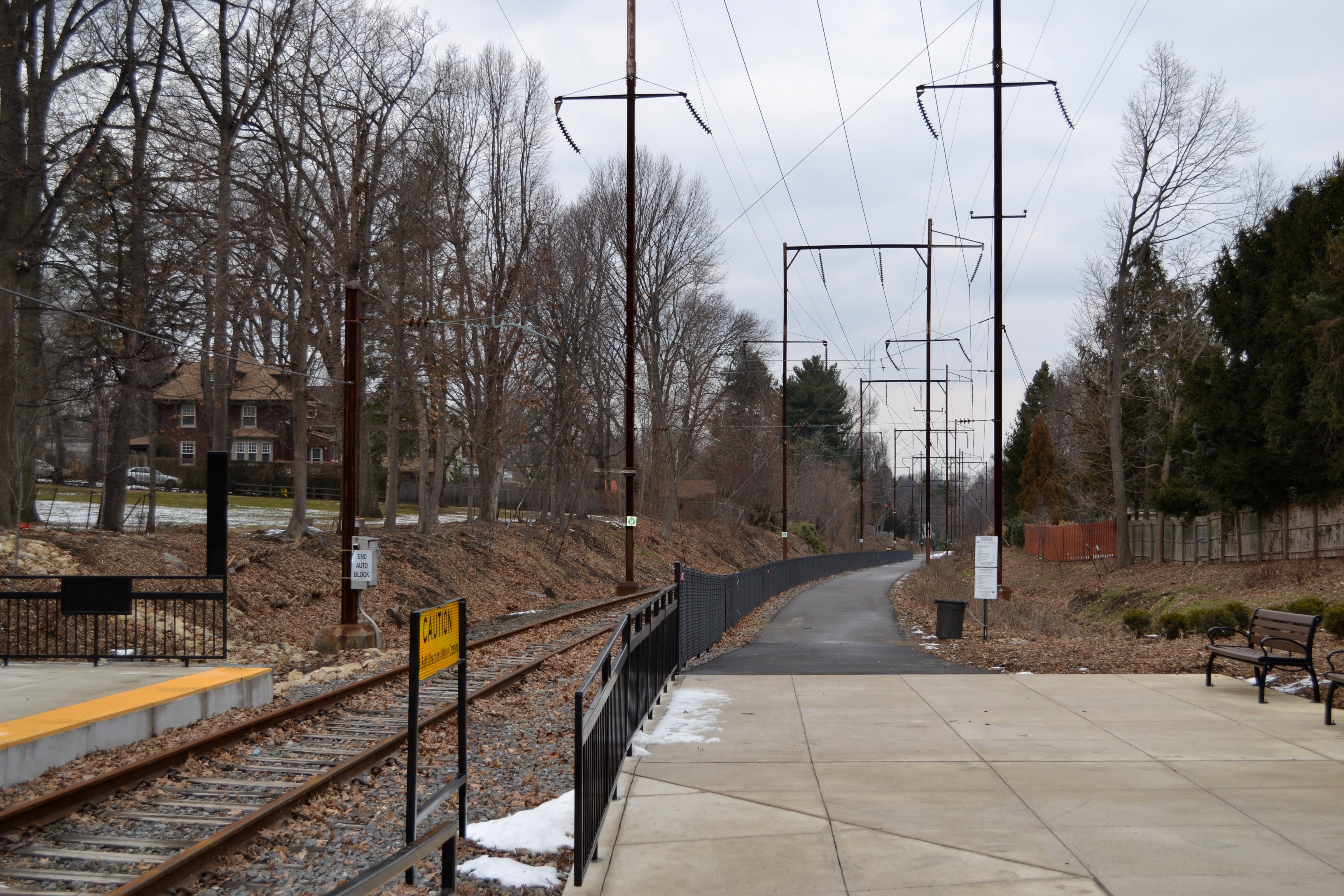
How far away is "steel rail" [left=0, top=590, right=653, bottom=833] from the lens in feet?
23.9

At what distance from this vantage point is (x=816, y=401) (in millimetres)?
95062

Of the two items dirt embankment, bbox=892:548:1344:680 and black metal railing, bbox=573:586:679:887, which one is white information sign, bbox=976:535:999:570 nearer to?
dirt embankment, bbox=892:548:1344:680

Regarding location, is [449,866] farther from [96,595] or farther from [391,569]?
[391,569]

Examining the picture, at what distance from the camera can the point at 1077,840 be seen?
6.21 metres

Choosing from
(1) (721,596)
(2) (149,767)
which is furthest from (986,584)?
(2) (149,767)

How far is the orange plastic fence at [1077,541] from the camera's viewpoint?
4688cm

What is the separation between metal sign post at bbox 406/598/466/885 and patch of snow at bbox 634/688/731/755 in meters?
2.91

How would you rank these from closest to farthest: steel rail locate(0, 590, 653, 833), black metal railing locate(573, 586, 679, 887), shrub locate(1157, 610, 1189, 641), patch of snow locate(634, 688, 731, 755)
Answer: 1. black metal railing locate(573, 586, 679, 887)
2. steel rail locate(0, 590, 653, 833)
3. patch of snow locate(634, 688, 731, 755)
4. shrub locate(1157, 610, 1189, 641)

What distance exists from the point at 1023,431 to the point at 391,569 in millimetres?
62045

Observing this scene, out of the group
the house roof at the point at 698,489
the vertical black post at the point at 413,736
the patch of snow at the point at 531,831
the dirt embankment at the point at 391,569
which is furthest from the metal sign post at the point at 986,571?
the house roof at the point at 698,489

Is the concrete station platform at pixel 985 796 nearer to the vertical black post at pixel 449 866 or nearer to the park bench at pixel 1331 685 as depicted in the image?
the park bench at pixel 1331 685

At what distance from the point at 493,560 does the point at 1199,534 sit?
22.2m

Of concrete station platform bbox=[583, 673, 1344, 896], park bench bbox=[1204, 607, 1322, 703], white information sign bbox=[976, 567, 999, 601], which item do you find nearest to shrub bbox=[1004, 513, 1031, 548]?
white information sign bbox=[976, 567, 999, 601]

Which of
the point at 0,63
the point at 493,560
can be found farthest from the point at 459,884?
the point at 493,560
